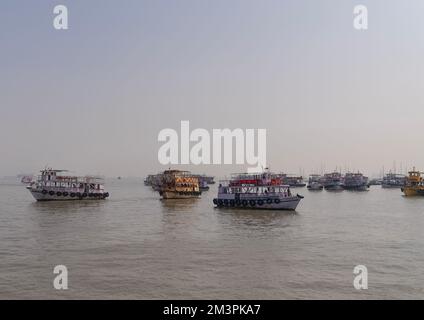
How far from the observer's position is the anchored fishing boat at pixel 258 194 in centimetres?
5597

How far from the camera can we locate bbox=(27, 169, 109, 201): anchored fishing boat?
72.0 meters

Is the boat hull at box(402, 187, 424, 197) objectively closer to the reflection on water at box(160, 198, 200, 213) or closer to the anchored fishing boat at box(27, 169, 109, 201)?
the reflection on water at box(160, 198, 200, 213)

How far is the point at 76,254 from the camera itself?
86.9ft

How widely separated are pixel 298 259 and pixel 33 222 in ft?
96.5

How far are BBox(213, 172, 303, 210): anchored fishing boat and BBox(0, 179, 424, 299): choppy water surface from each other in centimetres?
1137

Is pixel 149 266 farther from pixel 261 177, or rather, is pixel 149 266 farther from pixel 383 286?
pixel 261 177

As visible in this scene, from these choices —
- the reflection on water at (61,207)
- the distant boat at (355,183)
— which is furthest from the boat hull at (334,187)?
the reflection on water at (61,207)

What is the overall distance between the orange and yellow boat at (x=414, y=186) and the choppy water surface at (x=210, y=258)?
186 feet

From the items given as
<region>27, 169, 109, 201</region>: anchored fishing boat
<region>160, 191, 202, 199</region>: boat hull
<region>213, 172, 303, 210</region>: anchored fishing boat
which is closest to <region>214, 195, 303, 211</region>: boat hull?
<region>213, 172, 303, 210</region>: anchored fishing boat

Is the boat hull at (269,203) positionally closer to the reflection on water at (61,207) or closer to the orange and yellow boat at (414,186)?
the reflection on water at (61,207)
